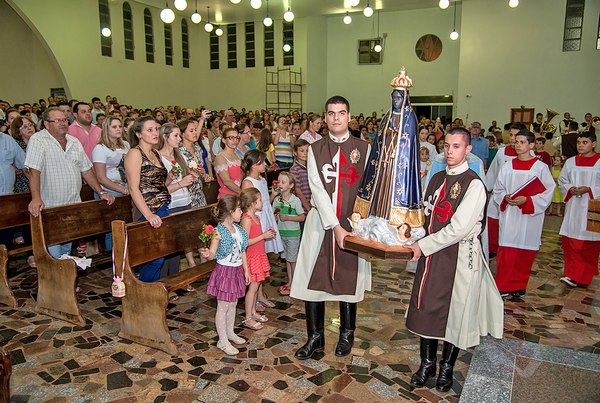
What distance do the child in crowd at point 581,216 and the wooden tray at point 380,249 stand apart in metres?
3.94

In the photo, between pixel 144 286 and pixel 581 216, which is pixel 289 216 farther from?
pixel 581 216

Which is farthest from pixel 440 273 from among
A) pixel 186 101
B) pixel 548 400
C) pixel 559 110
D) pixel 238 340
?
pixel 186 101

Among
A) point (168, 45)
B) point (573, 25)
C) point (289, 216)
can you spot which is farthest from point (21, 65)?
point (573, 25)

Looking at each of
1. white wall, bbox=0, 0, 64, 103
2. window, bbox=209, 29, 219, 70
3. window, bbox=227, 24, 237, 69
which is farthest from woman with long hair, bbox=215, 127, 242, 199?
window, bbox=209, 29, 219, 70

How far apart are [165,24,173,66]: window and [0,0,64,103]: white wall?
536cm

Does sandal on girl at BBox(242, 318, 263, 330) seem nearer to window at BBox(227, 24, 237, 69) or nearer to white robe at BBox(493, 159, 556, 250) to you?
white robe at BBox(493, 159, 556, 250)

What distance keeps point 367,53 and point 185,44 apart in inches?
351

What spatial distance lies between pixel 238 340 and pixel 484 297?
2041 mm

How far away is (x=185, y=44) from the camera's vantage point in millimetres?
23531

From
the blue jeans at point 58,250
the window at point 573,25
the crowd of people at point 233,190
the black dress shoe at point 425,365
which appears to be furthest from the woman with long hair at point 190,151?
the window at point 573,25

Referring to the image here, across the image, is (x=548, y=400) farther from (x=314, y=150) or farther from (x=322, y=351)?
(x=314, y=150)

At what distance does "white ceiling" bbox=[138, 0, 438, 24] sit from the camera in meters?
19.5

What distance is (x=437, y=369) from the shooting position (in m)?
3.76

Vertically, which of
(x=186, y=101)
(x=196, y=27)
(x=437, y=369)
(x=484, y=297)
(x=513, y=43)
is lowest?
(x=437, y=369)
